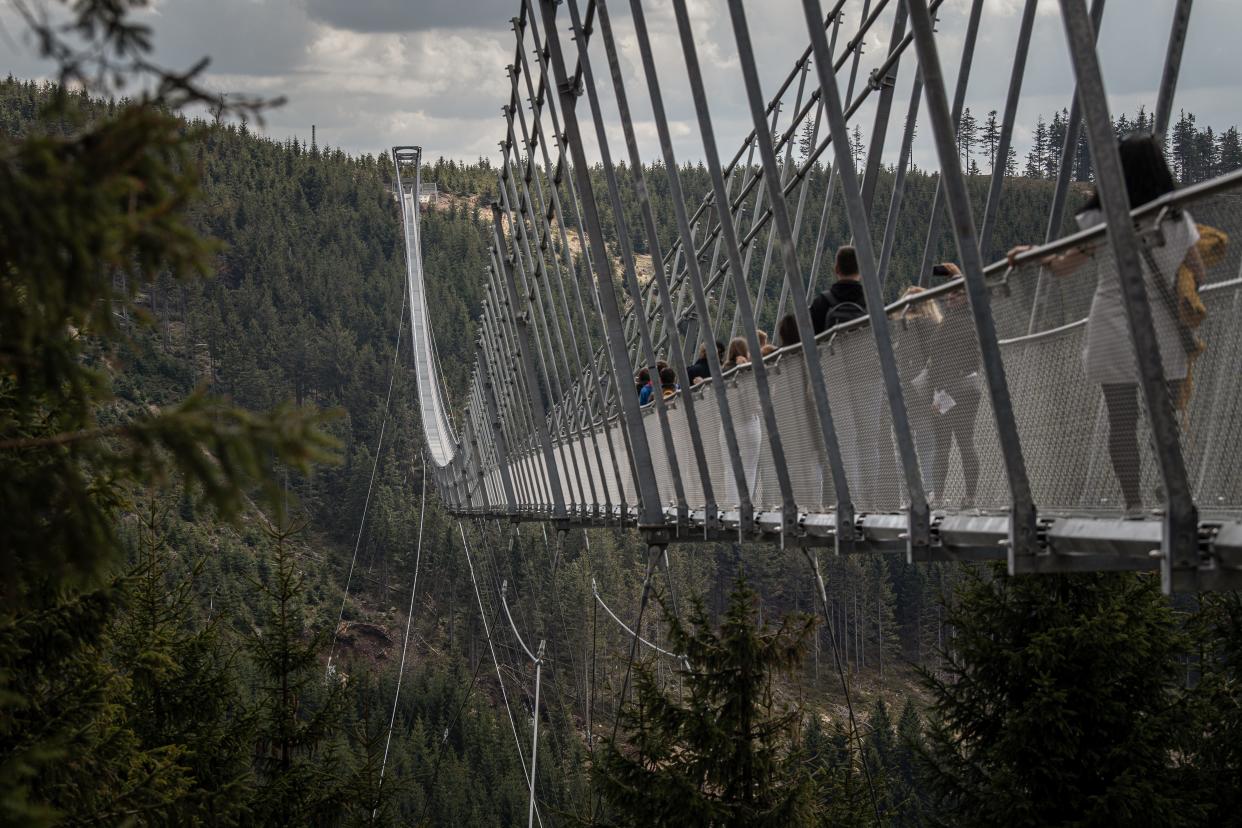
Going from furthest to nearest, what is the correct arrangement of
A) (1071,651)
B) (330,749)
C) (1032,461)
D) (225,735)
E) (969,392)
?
(330,749) < (225,735) < (1071,651) < (969,392) < (1032,461)

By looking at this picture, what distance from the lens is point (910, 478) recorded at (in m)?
6.09

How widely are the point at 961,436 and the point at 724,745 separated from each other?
8442mm

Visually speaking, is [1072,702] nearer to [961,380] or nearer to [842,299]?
[842,299]

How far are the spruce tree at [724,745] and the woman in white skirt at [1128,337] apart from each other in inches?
376

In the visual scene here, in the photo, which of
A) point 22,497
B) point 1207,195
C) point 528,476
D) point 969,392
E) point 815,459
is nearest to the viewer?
point 22,497

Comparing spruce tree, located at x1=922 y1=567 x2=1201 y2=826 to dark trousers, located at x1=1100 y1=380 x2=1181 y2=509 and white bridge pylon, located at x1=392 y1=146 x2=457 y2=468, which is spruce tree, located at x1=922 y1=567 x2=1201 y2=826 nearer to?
dark trousers, located at x1=1100 y1=380 x2=1181 y2=509

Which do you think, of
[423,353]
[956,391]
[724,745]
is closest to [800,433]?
[956,391]

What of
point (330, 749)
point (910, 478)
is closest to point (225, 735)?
point (330, 749)

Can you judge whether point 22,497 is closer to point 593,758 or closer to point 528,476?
point 593,758

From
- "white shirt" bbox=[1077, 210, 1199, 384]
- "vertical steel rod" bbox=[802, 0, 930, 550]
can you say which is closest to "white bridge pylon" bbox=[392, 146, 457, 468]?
"vertical steel rod" bbox=[802, 0, 930, 550]

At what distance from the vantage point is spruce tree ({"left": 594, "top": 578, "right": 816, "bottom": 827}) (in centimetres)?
1361

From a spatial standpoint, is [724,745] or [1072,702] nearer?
[1072,702]

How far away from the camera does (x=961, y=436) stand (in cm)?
578

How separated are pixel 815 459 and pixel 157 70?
5.37 meters
